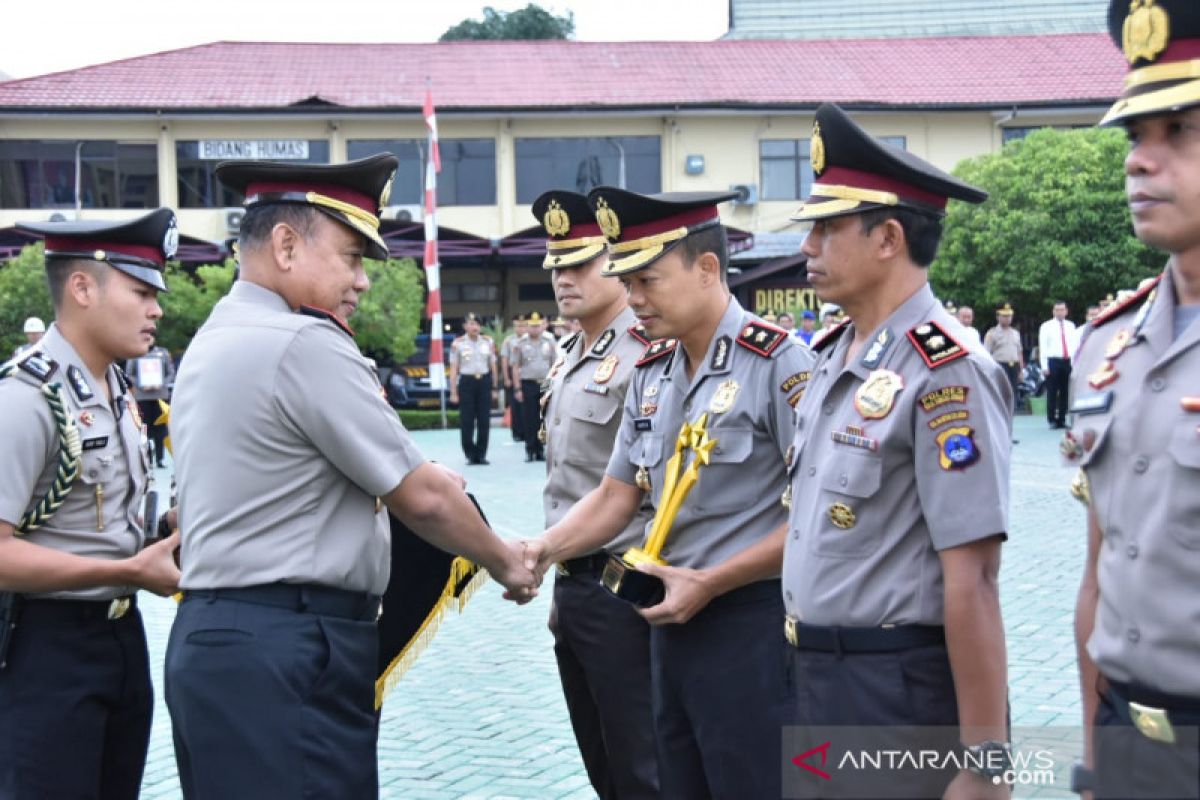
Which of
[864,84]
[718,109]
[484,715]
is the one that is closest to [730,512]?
[484,715]

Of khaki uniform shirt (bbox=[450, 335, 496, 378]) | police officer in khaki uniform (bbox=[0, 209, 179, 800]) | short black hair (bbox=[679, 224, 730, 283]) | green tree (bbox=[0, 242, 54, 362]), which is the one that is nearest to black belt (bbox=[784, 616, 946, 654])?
short black hair (bbox=[679, 224, 730, 283])

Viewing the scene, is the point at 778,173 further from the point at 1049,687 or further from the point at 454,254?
the point at 1049,687

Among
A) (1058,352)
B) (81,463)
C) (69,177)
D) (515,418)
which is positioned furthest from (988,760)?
(69,177)

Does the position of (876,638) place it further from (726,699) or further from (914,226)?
(914,226)

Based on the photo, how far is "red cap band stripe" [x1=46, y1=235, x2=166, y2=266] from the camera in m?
4.19

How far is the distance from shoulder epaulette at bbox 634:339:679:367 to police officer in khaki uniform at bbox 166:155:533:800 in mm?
1091

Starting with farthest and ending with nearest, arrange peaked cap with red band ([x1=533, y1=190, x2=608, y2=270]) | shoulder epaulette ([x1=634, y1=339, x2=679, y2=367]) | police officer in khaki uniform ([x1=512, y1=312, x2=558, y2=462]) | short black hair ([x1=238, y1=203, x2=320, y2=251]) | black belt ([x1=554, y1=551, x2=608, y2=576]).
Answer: police officer in khaki uniform ([x1=512, y1=312, x2=558, y2=462]) → peaked cap with red band ([x1=533, y1=190, x2=608, y2=270]) → black belt ([x1=554, y1=551, x2=608, y2=576]) → shoulder epaulette ([x1=634, y1=339, x2=679, y2=367]) → short black hair ([x1=238, y1=203, x2=320, y2=251])

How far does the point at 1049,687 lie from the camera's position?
6.26 metres

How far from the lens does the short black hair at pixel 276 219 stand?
11.8ft

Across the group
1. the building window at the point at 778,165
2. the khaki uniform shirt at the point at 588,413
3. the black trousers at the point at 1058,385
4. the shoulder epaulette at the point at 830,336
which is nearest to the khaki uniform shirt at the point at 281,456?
the shoulder epaulette at the point at 830,336

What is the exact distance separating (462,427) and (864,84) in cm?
2293

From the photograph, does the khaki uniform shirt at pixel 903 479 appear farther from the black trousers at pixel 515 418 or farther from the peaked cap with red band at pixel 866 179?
the black trousers at pixel 515 418

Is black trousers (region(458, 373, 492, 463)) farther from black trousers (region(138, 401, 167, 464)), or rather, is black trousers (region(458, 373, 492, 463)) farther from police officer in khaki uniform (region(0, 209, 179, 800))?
police officer in khaki uniform (region(0, 209, 179, 800))

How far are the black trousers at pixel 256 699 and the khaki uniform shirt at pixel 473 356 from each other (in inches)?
612
